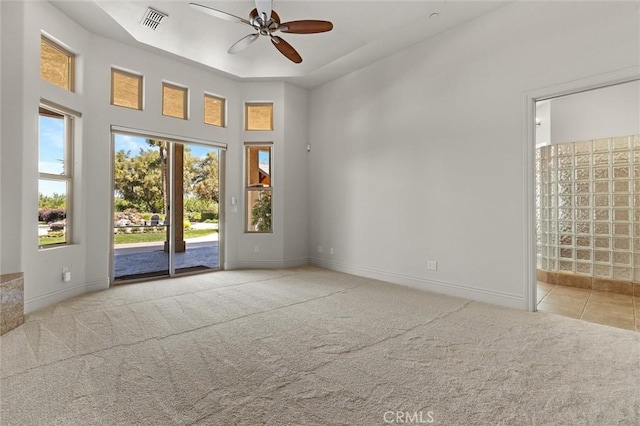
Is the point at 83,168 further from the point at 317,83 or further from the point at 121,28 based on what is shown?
the point at 317,83

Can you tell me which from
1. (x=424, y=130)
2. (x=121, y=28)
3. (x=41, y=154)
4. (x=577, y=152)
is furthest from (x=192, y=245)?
(x=577, y=152)

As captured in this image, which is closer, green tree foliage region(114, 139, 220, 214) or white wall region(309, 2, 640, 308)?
white wall region(309, 2, 640, 308)

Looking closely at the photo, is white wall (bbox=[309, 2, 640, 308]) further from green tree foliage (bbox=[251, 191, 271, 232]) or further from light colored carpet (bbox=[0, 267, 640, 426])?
green tree foliage (bbox=[251, 191, 271, 232])

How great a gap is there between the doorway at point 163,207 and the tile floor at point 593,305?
210 inches

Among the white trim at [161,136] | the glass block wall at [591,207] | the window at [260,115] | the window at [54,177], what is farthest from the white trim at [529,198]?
the window at [54,177]

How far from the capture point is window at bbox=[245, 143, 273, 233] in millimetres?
6102

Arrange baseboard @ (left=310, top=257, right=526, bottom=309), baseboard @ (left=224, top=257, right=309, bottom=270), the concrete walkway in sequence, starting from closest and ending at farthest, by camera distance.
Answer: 1. baseboard @ (left=310, top=257, right=526, bottom=309)
2. the concrete walkway
3. baseboard @ (left=224, top=257, right=309, bottom=270)

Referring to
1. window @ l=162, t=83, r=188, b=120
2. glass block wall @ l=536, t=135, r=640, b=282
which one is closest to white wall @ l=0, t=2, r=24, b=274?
window @ l=162, t=83, r=188, b=120

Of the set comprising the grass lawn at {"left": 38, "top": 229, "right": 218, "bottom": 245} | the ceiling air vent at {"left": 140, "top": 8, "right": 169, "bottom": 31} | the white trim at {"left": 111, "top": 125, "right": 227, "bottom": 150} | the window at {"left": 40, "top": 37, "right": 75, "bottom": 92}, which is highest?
the ceiling air vent at {"left": 140, "top": 8, "right": 169, "bottom": 31}

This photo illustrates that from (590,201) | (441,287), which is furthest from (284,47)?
(590,201)

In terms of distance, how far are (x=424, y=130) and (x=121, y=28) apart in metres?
4.51

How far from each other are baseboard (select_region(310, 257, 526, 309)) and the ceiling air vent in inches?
183

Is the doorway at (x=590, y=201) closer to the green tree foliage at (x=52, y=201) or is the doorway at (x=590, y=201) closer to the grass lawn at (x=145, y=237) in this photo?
the grass lawn at (x=145, y=237)

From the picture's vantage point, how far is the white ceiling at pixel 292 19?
3.70m
